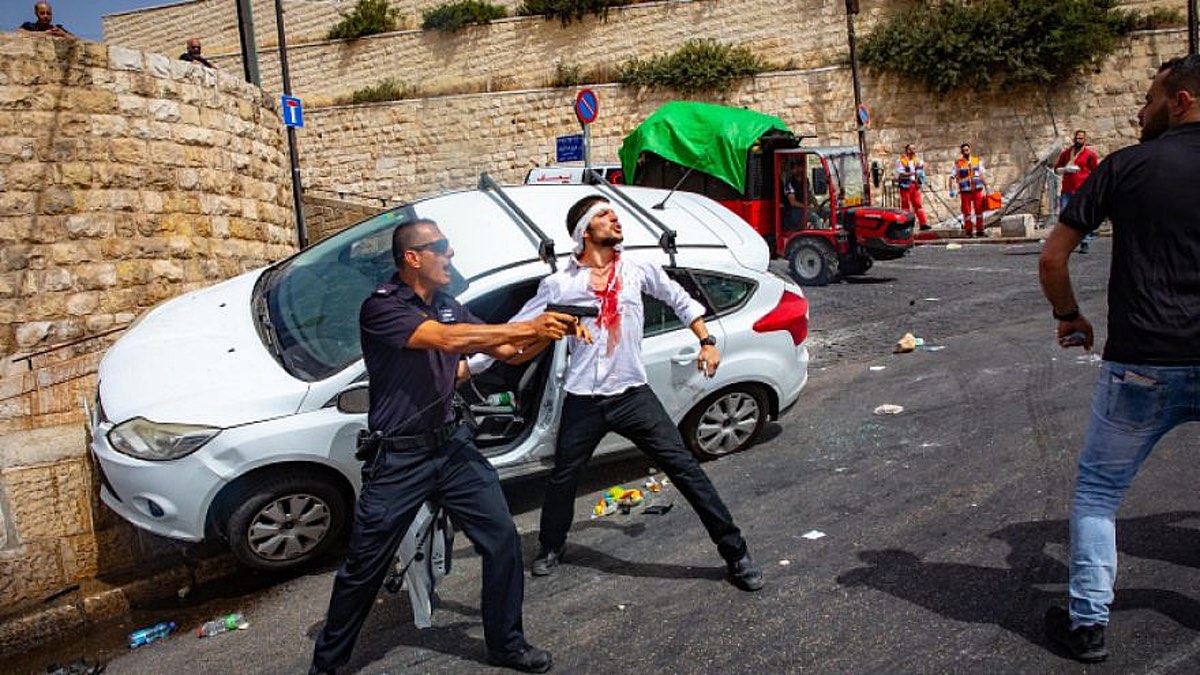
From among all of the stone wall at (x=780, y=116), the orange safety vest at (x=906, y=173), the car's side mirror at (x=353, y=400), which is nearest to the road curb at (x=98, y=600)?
the car's side mirror at (x=353, y=400)

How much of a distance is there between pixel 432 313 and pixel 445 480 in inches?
25.0

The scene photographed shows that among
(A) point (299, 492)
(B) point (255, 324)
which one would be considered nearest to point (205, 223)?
(B) point (255, 324)

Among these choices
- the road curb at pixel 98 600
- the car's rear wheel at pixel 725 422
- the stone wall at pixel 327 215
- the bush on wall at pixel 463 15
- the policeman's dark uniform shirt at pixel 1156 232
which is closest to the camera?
the policeman's dark uniform shirt at pixel 1156 232

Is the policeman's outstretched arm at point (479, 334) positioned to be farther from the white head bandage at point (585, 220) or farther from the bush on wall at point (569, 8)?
the bush on wall at point (569, 8)

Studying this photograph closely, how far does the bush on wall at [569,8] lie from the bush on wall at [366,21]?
210 inches

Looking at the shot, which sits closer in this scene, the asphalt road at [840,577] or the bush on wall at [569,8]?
the asphalt road at [840,577]

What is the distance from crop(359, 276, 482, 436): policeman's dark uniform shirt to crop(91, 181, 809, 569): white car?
34.2 inches

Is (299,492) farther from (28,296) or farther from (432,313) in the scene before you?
(28,296)

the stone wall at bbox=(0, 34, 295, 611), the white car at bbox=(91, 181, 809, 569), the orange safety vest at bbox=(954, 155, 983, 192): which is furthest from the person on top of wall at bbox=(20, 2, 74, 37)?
the orange safety vest at bbox=(954, 155, 983, 192)

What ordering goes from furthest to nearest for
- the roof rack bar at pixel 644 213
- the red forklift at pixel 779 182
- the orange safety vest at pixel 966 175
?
the orange safety vest at pixel 966 175 → the red forklift at pixel 779 182 → the roof rack bar at pixel 644 213

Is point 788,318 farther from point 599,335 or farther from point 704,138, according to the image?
point 704,138

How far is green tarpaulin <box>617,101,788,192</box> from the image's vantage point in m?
15.3

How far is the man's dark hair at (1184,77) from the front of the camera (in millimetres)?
2953

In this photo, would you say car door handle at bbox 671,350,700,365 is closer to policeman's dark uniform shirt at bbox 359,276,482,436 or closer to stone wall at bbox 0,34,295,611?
policeman's dark uniform shirt at bbox 359,276,482,436
